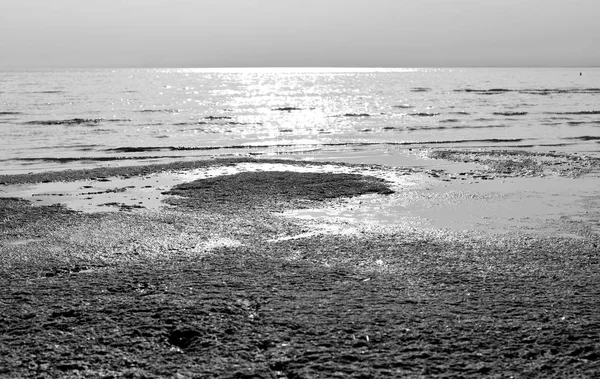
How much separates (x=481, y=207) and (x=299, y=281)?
22.5 ft

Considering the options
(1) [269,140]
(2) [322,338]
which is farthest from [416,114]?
(2) [322,338]

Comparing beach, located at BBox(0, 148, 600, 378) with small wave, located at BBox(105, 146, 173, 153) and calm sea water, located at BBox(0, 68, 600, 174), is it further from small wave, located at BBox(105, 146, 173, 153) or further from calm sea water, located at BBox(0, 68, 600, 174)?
small wave, located at BBox(105, 146, 173, 153)

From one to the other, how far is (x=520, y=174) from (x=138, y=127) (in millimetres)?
25297

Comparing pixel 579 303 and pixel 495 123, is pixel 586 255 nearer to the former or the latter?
pixel 579 303

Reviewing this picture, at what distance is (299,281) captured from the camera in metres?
7.98

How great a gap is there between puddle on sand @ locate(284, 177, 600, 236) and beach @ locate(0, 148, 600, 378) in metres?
0.07

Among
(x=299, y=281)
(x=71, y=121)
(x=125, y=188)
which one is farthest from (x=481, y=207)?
(x=71, y=121)

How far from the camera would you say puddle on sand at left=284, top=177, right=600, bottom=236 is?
38.6 ft

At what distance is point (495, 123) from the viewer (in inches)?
1565

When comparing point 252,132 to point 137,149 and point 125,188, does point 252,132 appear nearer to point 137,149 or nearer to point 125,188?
point 137,149

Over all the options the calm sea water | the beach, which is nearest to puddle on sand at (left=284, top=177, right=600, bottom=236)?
the beach

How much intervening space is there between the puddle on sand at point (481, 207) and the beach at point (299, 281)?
0.07m

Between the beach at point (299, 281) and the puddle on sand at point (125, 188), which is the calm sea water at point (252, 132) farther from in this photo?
the beach at point (299, 281)

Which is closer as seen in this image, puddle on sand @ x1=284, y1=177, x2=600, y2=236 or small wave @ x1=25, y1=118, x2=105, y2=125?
puddle on sand @ x1=284, y1=177, x2=600, y2=236
